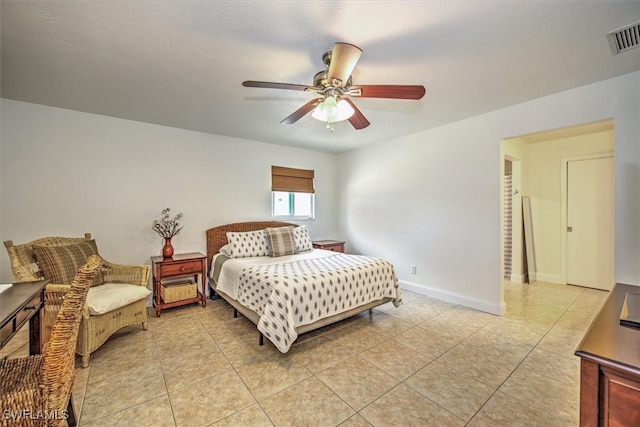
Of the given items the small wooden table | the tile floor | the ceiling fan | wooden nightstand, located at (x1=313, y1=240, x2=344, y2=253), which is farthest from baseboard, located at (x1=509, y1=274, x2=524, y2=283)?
the small wooden table

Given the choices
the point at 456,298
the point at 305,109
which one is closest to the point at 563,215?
the point at 456,298

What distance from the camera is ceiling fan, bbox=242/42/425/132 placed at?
5.28 ft

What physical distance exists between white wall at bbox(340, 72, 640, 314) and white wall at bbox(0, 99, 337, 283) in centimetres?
196

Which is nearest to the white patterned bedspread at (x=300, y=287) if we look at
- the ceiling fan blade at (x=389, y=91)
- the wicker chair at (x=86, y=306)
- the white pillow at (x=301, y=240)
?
the white pillow at (x=301, y=240)

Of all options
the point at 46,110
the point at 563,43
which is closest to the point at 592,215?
the point at 563,43

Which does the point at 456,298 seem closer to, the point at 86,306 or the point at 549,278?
the point at 549,278

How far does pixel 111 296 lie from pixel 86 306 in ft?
0.71

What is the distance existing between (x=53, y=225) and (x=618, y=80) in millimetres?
5900

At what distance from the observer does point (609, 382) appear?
0.86 meters

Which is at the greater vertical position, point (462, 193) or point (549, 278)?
point (462, 193)

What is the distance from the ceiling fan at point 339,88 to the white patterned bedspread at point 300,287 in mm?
1483

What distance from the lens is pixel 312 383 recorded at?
191 cm

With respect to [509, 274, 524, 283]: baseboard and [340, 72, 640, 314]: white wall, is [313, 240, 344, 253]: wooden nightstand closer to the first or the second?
[340, 72, 640, 314]: white wall

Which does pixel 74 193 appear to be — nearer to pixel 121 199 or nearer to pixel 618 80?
pixel 121 199
